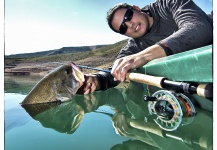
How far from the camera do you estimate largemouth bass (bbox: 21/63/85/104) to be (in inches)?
123

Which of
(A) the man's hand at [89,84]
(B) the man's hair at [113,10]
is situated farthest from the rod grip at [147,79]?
(B) the man's hair at [113,10]

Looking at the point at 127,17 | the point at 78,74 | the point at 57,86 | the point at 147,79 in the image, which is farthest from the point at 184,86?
the point at 127,17

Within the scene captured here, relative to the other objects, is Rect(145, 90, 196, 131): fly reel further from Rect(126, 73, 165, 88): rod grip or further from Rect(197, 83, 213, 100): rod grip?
Rect(197, 83, 213, 100): rod grip

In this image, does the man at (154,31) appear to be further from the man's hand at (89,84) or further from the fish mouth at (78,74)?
the fish mouth at (78,74)

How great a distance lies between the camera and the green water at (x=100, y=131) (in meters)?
1.60

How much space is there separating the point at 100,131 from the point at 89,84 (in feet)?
5.59

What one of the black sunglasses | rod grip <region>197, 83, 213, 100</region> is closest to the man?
the black sunglasses

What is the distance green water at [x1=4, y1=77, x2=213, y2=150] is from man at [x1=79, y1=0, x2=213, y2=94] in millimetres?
550

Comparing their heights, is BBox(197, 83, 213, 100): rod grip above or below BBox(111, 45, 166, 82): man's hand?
below

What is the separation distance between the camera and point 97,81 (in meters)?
3.69

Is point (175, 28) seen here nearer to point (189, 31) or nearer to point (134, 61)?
point (189, 31)

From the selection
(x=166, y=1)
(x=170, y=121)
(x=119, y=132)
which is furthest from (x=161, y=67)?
(x=166, y=1)

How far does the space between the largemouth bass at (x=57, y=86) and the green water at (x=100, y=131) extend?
351 millimetres

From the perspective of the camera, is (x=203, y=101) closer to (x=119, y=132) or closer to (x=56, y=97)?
(x=119, y=132)
